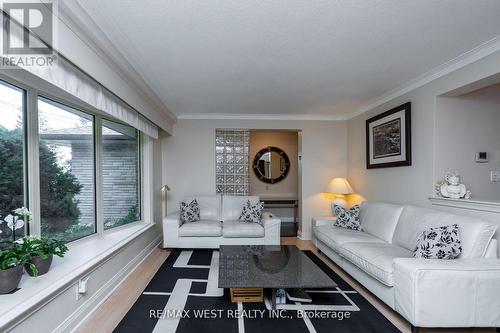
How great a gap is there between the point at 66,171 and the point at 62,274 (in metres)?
1.12

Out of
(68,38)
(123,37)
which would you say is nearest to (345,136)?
(123,37)

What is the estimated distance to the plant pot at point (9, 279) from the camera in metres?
1.69

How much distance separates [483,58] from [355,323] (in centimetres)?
272

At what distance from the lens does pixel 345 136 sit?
5348 millimetres

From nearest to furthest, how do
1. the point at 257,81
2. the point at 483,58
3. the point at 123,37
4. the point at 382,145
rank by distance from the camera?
the point at 123,37 < the point at 483,58 < the point at 257,81 < the point at 382,145

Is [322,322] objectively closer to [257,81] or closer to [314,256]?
[314,256]

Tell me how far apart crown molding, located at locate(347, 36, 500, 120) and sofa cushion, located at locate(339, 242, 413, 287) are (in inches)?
79.3

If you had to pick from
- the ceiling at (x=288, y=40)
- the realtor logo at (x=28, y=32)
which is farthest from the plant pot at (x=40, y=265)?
the ceiling at (x=288, y=40)

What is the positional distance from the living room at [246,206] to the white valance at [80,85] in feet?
0.05

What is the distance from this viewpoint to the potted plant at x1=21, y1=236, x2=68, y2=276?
6.29ft

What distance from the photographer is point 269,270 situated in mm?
2676

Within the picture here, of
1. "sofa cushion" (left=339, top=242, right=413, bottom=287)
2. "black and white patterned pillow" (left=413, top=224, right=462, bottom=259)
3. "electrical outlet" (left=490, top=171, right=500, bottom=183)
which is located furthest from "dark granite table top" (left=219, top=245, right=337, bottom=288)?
"electrical outlet" (left=490, top=171, right=500, bottom=183)

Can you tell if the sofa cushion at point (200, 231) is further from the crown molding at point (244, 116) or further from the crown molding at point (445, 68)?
the crown molding at point (445, 68)

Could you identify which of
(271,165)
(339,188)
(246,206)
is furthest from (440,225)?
(271,165)
